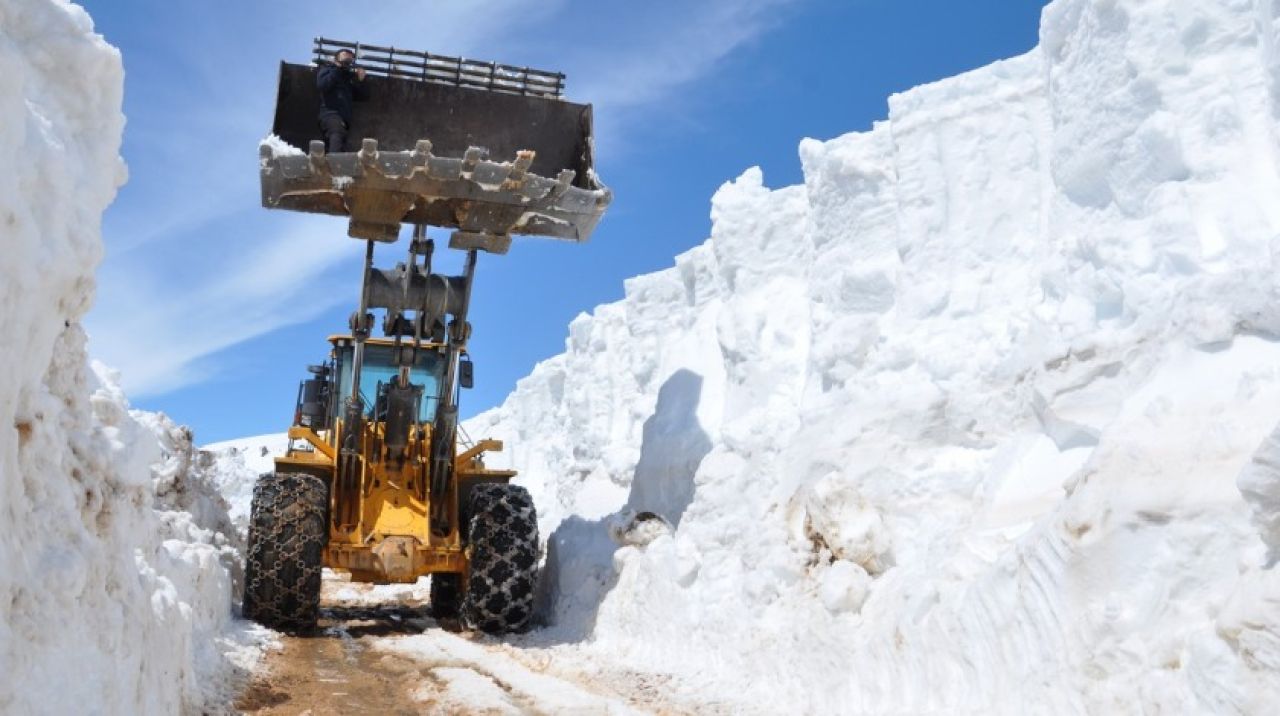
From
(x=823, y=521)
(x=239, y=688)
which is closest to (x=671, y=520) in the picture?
(x=823, y=521)

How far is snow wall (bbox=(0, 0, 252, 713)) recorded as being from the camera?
2.88 metres

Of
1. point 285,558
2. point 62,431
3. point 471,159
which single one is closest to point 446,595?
point 285,558

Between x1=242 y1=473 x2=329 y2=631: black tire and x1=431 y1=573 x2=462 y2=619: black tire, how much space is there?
6.79ft

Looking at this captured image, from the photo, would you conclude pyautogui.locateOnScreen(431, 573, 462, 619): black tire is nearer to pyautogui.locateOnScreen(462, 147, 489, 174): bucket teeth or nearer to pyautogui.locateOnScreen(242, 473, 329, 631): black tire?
pyautogui.locateOnScreen(242, 473, 329, 631): black tire

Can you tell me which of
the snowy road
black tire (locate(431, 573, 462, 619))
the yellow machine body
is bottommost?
the snowy road

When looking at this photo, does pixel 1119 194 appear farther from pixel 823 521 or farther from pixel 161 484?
pixel 161 484

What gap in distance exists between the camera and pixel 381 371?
1131 cm

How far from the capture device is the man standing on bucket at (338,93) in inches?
374

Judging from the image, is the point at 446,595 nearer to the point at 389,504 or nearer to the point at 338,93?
the point at 389,504

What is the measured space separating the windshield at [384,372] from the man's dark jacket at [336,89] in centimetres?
258

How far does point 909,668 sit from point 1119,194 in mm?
3439

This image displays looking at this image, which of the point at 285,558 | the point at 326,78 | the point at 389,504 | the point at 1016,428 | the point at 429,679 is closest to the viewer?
the point at 1016,428

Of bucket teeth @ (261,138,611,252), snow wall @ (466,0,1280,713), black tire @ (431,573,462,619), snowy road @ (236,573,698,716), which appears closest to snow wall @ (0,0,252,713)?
snowy road @ (236,573,698,716)

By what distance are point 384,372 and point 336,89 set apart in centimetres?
301
